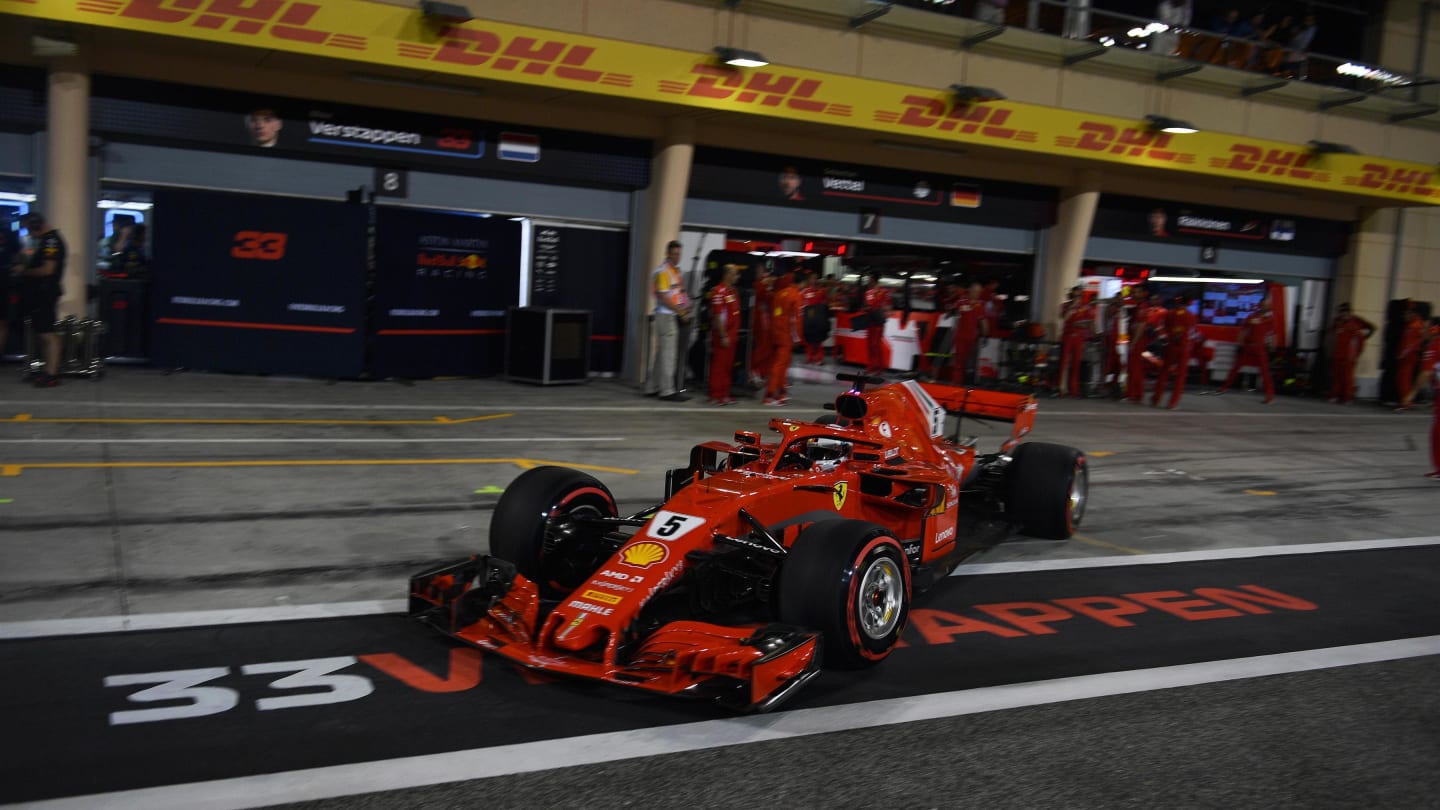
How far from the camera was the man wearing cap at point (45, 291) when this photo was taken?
476 inches

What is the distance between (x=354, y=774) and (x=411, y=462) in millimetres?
5813

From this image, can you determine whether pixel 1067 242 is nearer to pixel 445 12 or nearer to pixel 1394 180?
pixel 1394 180

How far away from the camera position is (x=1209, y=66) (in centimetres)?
1930

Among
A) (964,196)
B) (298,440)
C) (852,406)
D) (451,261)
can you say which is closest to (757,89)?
(451,261)

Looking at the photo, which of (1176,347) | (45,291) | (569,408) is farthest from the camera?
(1176,347)

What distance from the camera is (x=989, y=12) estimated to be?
17156mm

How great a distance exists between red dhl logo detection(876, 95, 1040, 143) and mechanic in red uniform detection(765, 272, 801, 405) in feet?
10.2

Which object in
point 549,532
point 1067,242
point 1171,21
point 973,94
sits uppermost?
point 1171,21

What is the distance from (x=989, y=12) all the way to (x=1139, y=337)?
5954 millimetres

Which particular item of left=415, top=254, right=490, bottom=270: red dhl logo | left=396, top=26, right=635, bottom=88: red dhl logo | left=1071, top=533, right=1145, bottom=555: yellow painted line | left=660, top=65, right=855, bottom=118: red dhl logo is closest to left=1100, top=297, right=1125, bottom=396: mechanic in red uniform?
left=660, top=65, right=855, bottom=118: red dhl logo

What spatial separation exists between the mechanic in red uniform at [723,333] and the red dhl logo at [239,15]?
17.4 ft

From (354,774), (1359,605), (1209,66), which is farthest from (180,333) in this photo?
(1209,66)

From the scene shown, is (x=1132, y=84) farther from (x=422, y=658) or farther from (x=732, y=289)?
(x=422, y=658)

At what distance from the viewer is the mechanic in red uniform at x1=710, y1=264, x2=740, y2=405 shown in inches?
579
